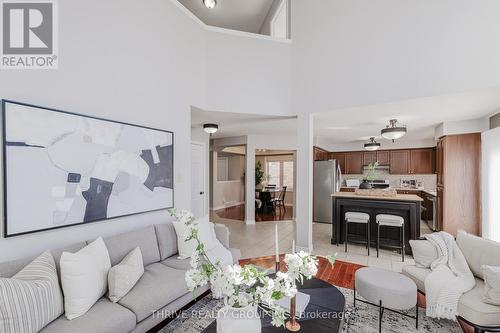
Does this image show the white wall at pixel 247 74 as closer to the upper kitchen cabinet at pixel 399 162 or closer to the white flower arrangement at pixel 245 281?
the white flower arrangement at pixel 245 281

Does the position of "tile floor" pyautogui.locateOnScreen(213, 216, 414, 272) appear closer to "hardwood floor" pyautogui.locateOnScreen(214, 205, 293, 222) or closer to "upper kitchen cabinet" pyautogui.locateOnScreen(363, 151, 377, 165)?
"hardwood floor" pyautogui.locateOnScreen(214, 205, 293, 222)


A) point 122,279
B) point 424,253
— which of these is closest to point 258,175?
point 424,253

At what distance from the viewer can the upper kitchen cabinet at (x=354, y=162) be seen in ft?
25.8

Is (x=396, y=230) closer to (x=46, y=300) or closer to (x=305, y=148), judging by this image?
(x=305, y=148)

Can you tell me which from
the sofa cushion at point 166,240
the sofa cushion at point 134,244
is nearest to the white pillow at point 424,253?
the sofa cushion at point 166,240

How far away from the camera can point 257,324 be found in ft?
4.10

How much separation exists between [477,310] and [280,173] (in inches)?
339

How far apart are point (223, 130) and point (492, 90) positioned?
4.80 metres

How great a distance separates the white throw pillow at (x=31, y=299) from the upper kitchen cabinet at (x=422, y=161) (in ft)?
27.6

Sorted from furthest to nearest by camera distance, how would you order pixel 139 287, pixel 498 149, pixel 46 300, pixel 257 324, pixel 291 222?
pixel 291 222 → pixel 498 149 → pixel 139 287 → pixel 46 300 → pixel 257 324

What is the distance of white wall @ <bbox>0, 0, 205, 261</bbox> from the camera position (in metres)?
2.04

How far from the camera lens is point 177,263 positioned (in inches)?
101

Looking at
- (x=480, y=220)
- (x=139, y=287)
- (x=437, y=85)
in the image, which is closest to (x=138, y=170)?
(x=139, y=287)

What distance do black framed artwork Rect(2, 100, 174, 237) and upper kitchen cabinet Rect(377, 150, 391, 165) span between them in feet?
23.0
